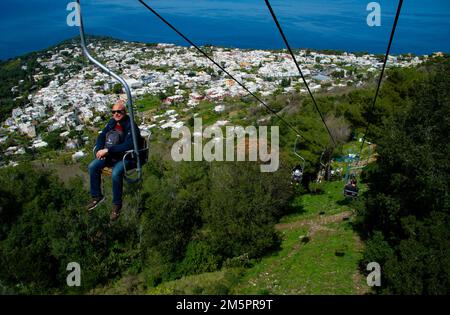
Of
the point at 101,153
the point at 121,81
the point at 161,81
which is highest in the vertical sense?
the point at 121,81

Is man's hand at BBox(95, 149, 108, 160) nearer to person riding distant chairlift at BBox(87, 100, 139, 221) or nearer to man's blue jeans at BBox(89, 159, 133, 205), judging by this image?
person riding distant chairlift at BBox(87, 100, 139, 221)

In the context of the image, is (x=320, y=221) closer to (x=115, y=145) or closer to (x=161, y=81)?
(x=115, y=145)

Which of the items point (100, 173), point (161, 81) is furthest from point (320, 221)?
point (161, 81)

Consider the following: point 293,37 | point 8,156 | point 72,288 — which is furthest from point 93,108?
point 293,37

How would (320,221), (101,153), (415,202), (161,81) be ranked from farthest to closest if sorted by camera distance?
(161,81)
(320,221)
(415,202)
(101,153)

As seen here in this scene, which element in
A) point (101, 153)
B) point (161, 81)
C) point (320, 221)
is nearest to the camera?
point (101, 153)
